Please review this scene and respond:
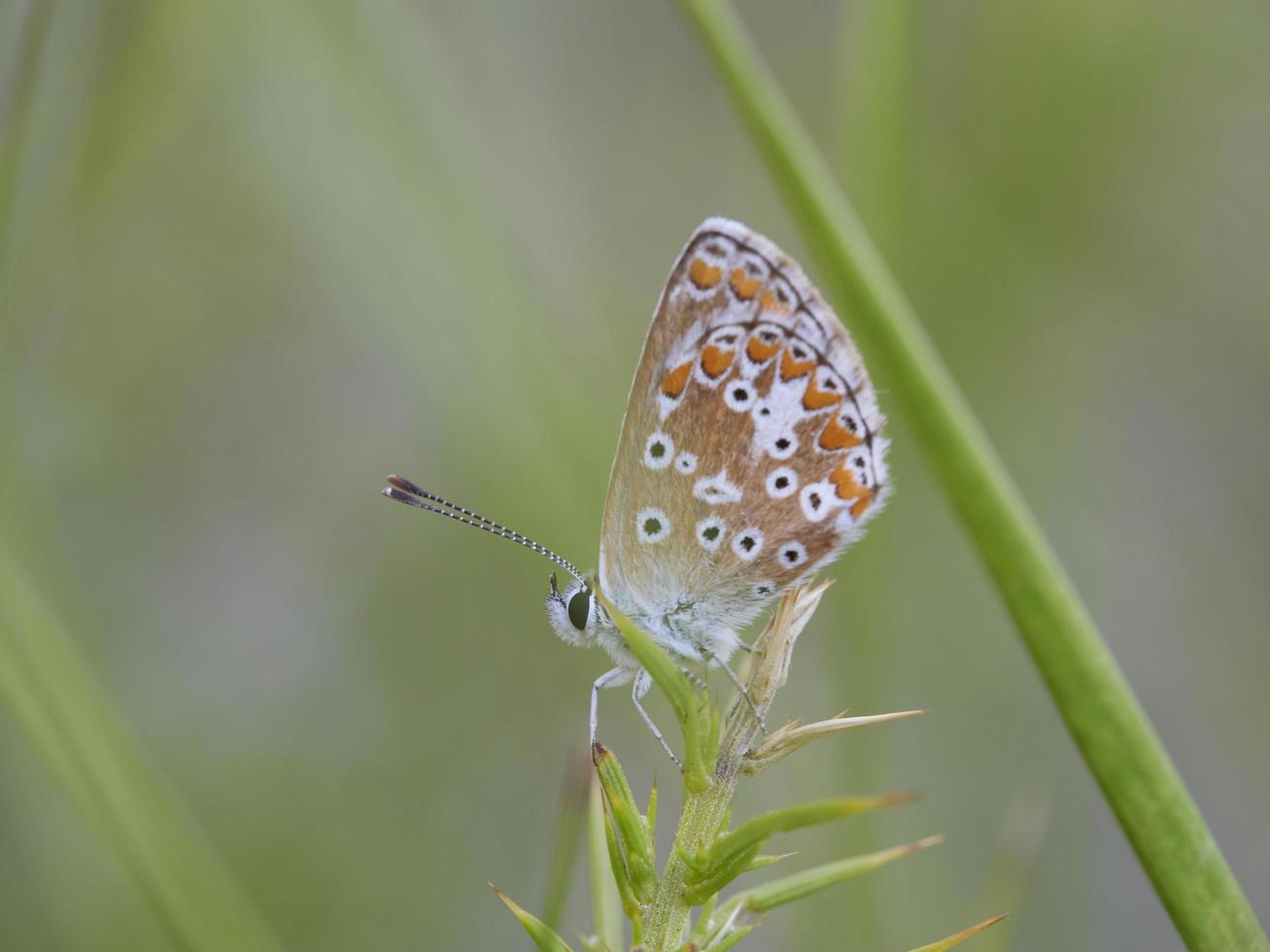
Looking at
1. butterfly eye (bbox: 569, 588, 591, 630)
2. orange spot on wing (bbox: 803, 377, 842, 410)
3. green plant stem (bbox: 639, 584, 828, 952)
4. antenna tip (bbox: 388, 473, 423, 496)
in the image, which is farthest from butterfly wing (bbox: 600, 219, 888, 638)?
green plant stem (bbox: 639, 584, 828, 952)

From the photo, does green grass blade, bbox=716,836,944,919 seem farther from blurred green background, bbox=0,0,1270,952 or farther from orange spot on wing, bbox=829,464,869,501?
orange spot on wing, bbox=829,464,869,501

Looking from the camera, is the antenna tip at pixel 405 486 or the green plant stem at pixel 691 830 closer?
the green plant stem at pixel 691 830

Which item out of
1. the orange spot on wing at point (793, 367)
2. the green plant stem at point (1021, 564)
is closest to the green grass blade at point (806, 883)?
the green plant stem at point (1021, 564)

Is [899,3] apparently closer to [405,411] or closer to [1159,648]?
[405,411]

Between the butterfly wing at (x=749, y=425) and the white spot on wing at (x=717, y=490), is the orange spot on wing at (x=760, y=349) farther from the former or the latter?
the white spot on wing at (x=717, y=490)

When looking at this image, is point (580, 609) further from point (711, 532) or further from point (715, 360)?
point (715, 360)

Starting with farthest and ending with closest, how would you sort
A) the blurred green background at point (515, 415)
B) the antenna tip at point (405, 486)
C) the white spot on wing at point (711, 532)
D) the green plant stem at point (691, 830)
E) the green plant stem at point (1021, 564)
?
the blurred green background at point (515, 415), the white spot on wing at point (711, 532), the antenna tip at point (405, 486), the green plant stem at point (691, 830), the green plant stem at point (1021, 564)
